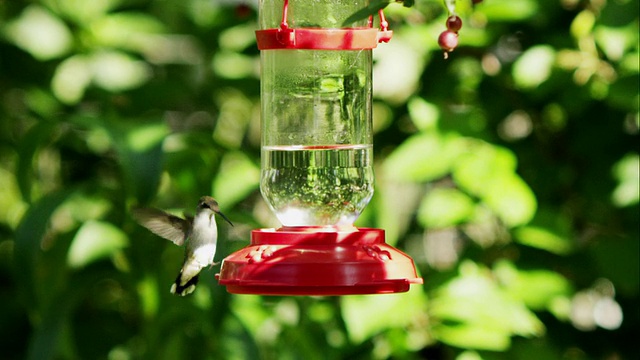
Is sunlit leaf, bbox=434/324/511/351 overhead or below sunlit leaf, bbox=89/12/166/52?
below

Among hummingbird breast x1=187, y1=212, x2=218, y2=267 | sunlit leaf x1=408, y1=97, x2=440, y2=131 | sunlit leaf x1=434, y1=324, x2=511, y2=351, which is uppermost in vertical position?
sunlit leaf x1=408, y1=97, x2=440, y2=131

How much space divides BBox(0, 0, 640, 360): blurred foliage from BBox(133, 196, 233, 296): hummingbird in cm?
69

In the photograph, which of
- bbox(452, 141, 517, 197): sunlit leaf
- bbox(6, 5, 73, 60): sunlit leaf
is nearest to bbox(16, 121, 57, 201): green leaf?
bbox(6, 5, 73, 60): sunlit leaf

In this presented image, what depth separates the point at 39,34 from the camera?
476 cm

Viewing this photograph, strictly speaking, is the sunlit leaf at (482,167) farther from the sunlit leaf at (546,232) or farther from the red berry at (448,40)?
the red berry at (448,40)

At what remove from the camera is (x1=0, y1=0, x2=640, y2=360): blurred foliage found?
3465 mm

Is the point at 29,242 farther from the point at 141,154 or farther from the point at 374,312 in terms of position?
the point at 374,312

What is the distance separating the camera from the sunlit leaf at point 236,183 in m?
3.73

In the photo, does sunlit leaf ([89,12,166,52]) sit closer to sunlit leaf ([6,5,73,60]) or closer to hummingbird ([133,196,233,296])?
sunlit leaf ([6,5,73,60])

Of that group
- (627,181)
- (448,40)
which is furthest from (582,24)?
(448,40)

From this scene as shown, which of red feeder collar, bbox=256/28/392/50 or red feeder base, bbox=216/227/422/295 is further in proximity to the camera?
red feeder collar, bbox=256/28/392/50

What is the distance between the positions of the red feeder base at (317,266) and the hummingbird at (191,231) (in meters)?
0.36

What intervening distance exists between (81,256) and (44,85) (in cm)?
139

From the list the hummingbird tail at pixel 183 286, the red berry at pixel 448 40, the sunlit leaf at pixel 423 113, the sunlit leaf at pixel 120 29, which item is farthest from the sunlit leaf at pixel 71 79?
the red berry at pixel 448 40
